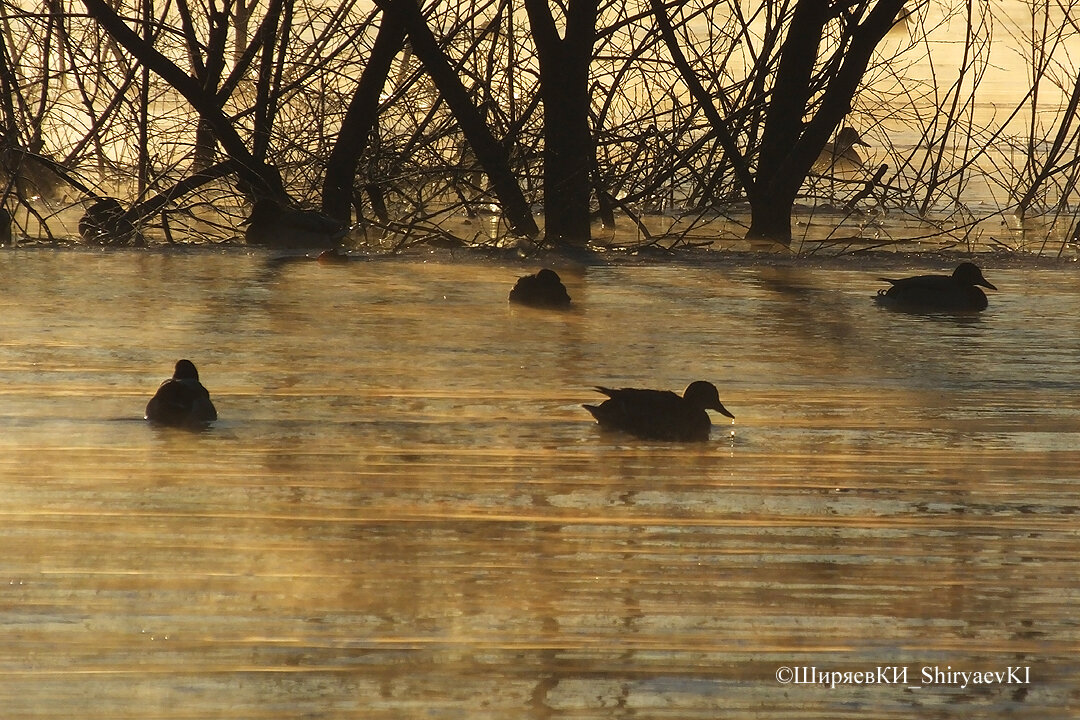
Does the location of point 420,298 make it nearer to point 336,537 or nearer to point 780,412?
point 780,412

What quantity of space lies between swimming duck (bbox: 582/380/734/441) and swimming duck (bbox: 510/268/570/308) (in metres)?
1.36

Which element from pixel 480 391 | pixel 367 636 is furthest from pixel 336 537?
pixel 480 391

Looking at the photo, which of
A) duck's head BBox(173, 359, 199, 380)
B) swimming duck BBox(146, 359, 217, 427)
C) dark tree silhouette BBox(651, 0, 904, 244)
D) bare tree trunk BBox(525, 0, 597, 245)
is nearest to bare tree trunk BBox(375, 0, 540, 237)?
bare tree trunk BBox(525, 0, 597, 245)

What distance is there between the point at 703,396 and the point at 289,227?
2640 millimetres

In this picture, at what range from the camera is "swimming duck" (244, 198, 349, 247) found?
5348 mm

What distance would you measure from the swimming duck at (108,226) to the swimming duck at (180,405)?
259cm

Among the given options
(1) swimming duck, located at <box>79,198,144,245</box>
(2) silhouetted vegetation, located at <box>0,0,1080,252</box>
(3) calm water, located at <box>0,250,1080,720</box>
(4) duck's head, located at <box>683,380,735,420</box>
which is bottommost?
(3) calm water, located at <box>0,250,1080,720</box>

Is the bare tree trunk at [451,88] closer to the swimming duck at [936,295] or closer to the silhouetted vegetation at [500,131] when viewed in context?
the silhouetted vegetation at [500,131]

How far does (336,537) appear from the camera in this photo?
2439 mm

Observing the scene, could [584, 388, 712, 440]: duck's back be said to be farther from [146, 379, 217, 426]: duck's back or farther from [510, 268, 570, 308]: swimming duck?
[510, 268, 570, 308]: swimming duck

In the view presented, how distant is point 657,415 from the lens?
301 cm

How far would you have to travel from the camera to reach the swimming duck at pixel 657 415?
3.01 m

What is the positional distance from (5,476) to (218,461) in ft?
1.23

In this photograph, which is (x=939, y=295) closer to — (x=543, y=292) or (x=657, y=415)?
(x=543, y=292)
